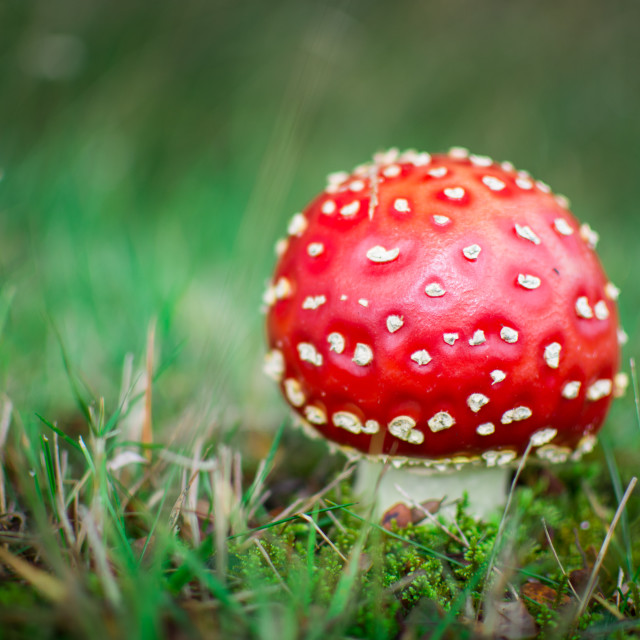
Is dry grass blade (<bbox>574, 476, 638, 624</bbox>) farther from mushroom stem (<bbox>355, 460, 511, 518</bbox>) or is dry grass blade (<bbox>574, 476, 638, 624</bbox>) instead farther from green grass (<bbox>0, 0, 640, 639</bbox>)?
mushroom stem (<bbox>355, 460, 511, 518</bbox>)

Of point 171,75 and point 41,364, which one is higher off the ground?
point 171,75

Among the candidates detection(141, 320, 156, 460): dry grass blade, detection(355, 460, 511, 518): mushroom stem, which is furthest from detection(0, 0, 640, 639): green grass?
detection(355, 460, 511, 518): mushroom stem

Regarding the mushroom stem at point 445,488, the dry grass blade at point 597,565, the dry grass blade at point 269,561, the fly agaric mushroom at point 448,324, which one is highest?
the fly agaric mushroom at point 448,324

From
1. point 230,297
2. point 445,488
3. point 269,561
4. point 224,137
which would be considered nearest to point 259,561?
point 269,561

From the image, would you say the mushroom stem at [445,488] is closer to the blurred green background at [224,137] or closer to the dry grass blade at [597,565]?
the dry grass blade at [597,565]

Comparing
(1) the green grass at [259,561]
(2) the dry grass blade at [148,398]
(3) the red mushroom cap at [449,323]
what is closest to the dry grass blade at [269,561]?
(1) the green grass at [259,561]

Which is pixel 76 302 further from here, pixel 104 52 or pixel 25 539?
pixel 104 52

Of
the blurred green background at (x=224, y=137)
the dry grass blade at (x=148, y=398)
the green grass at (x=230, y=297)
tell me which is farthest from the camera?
the blurred green background at (x=224, y=137)

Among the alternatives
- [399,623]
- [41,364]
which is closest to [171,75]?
[41,364]
